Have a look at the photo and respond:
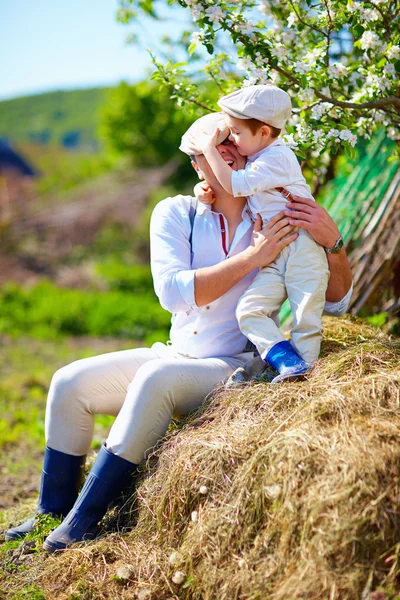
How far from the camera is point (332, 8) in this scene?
9.20ft

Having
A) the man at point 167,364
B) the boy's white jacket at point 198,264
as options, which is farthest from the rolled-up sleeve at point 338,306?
the boy's white jacket at point 198,264

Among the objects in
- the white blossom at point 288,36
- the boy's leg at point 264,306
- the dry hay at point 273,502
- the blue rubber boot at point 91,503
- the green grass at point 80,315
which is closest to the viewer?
the dry hay at point 273,502

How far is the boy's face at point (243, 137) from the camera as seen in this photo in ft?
8.54

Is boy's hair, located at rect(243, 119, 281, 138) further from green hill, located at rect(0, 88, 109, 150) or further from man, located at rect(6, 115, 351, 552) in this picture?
green hill, located at rect(0, 88, 109, 150)

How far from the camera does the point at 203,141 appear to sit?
2.63 m

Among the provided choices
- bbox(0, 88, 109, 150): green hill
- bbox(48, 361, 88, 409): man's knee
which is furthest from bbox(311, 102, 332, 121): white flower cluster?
bbox(0, 88, 109, 150): green hill

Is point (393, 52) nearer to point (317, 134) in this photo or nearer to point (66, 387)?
point (317, 134)

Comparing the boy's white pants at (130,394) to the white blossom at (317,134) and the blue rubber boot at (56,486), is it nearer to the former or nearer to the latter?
the blue rubber boot at (56,486)

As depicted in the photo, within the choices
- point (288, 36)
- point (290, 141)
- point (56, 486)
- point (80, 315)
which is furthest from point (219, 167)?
point (80, 315)

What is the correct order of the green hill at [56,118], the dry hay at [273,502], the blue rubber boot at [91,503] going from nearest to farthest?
the dry hay at [273,502] < the blue rubber boot at [91,503] < the green hill at [56,118]

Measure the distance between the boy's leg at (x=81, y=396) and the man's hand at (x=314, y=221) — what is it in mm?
872

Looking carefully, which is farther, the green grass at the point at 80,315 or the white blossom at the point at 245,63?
the green grass at the point at 80,315

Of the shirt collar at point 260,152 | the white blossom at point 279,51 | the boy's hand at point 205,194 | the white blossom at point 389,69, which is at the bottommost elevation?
the boy's hand at point 205,194

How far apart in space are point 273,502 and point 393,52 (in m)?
1.83
